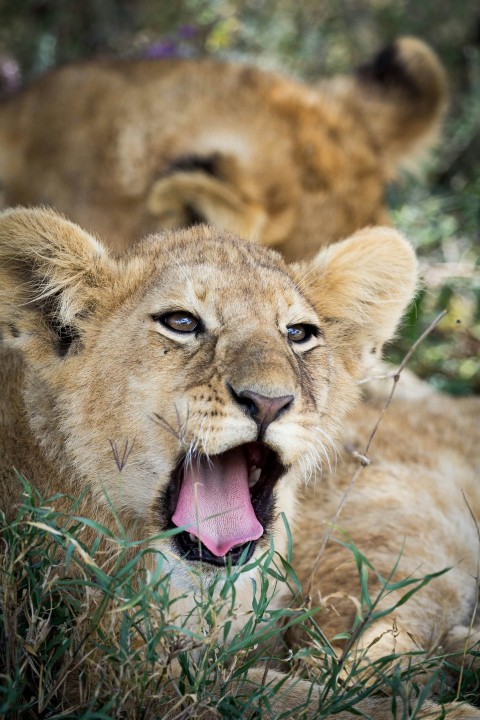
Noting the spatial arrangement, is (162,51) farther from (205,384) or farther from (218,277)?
(205,384)

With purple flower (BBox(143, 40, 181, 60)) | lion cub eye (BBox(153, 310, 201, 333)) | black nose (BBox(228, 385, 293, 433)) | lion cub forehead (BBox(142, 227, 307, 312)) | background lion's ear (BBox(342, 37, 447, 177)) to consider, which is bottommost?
black nose (BBox(228, 385, 293, 433))

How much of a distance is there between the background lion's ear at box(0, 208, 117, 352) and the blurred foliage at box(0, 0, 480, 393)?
329cm

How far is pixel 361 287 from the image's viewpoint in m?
2.76

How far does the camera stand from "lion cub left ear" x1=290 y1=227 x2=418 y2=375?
2723 millimetres

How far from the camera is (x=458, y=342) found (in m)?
5.03

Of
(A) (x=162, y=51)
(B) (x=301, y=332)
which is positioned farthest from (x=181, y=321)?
(A) (x=162, y=51)

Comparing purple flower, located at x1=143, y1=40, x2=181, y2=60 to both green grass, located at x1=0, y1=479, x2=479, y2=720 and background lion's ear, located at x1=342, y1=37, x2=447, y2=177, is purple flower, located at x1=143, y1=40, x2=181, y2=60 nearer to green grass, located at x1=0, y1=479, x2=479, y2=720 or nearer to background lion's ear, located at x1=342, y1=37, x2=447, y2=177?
background lion's ear, located at x1=342, y1=37, x2=447, y2=177

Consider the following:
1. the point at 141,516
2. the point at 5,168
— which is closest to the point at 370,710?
the point at 141,516

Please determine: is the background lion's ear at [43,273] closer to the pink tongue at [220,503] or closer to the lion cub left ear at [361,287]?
the pink tongue at [220,503]

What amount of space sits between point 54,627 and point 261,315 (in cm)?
85

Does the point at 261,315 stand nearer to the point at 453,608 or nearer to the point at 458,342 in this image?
the point at 453,608

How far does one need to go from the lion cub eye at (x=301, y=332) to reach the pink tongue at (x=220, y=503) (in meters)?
0.37

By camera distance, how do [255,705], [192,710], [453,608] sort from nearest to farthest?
[192,710], [255,705], [453,608]

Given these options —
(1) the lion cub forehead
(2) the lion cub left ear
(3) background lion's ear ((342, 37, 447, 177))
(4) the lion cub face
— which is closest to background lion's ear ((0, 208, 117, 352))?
(4) the lion cub face
